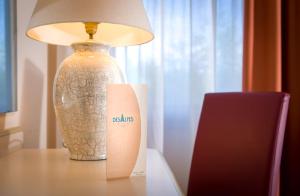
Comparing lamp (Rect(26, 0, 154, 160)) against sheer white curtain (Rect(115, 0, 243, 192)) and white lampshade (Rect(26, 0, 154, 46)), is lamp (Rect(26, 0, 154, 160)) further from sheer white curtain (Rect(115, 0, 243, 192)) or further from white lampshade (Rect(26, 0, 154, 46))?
sheer white curtain (Rect(115, 0, 243, 192))

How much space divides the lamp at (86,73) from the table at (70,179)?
88mm

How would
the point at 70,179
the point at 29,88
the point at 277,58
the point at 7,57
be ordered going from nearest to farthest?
1. the point at 70,179
2. the point at 7,57
3. the point at 29,88
4. the point at 277,58

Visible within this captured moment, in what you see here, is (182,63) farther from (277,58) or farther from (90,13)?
(90,13)

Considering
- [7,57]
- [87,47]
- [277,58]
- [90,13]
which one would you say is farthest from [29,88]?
[277,58]

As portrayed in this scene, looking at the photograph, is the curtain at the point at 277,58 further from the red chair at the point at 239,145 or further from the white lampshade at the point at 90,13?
the white lampshade at the point at 90,13

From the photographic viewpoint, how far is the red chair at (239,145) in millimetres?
896

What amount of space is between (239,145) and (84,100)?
21.6 inches

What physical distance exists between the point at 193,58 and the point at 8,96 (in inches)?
42.1

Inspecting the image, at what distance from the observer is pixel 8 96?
42.8 inches

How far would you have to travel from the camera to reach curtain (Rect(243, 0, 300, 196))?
1727mm

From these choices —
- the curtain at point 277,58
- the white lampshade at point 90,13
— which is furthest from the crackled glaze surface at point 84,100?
the curtain at point 277,58

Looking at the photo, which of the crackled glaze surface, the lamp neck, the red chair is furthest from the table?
the lamp neck

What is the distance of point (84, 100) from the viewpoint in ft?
3.02

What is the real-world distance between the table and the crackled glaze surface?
55mm
